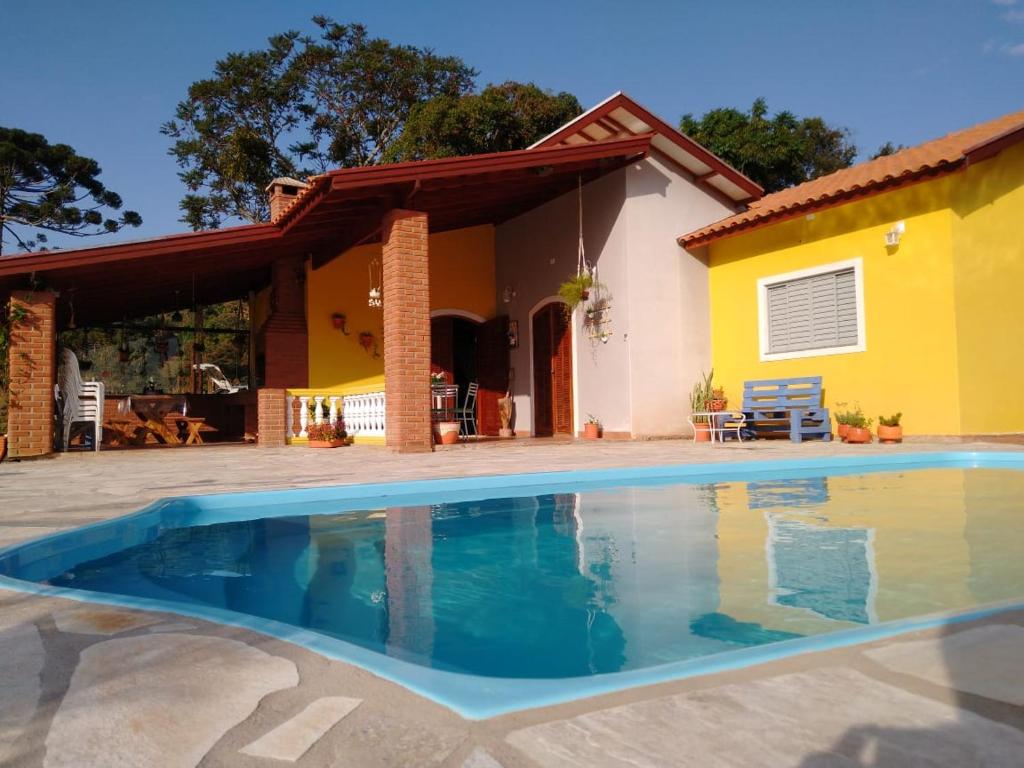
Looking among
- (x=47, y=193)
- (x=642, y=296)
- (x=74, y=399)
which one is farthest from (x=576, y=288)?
(x=47, y=193)

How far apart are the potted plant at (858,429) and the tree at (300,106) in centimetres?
1773

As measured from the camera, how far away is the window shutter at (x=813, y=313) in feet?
33.7

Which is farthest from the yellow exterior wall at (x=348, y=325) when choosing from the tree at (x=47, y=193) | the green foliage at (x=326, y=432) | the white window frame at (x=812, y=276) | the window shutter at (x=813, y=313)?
the tree at (x=47, y=193)

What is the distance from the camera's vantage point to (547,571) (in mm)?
3314

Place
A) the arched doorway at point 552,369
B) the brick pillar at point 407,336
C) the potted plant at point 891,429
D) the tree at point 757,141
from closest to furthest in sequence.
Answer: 1. the brick pillar at point 407,336
2. the potted plant at point 891,429
3. the arched doorway at point 552,369
4. the tree at point 757,141

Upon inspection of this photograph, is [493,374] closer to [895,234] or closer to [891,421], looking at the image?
[891,421]

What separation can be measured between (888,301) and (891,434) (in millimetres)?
1806

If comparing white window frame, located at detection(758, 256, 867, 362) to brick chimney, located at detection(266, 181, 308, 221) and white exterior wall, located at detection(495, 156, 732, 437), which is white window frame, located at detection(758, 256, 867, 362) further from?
brick chimney, located at detection(266, 181, 308, 221)

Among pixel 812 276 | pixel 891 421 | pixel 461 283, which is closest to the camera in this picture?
pixel 891 421

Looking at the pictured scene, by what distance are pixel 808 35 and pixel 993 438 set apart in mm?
14362

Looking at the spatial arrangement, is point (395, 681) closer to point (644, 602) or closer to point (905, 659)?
point (905, 659)

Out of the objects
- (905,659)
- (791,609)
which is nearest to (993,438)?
(791,609)

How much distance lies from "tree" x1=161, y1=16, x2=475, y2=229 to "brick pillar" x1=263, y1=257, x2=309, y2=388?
12.0 meters

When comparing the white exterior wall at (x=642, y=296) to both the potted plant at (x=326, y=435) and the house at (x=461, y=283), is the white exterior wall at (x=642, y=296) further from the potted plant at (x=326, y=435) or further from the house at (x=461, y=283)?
the potted plant at (x=326, y=435)
